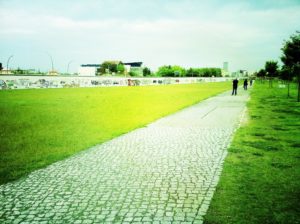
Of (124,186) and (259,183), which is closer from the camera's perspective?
(124,186)

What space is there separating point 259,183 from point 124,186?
9.24 ft

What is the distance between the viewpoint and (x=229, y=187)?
20.2 feet

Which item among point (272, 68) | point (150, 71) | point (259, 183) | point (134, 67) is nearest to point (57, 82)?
point (259, 183)

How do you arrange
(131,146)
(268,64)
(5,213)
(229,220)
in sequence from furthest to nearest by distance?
(268,64) < (131,146) < (5,213) < (229,220)

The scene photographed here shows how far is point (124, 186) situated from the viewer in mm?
6230

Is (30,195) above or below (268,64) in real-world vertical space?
below

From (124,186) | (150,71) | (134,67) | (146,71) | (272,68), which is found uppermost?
(134,67)

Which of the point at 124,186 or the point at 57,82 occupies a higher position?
the point at 57,82

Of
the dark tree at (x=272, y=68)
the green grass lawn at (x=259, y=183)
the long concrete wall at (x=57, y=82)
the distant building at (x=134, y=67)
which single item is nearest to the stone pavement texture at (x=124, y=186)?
the green grass lawn at (x=259, y=183)

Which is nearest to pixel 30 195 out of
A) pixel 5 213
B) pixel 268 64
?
pixel 5 213

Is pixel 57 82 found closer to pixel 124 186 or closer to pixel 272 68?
pixel 124 186

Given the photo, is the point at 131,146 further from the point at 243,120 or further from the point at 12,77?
the point at 12,77

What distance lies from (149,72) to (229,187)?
146527 millimetres

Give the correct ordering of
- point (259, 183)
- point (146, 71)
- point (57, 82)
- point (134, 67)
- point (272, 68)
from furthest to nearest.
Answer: point (134, 67) < point (146, 71) < point (272, 68) < point (57, 82) < point (259, 183)
